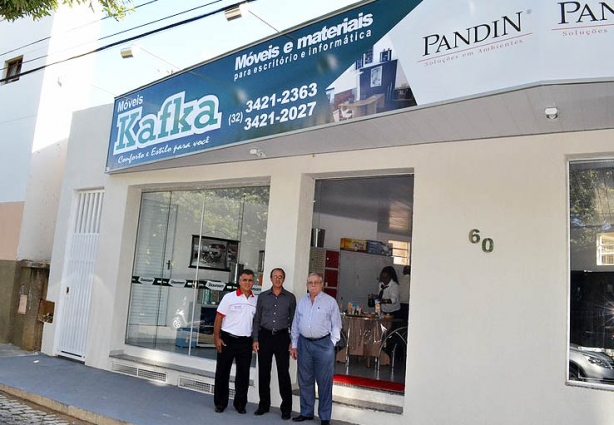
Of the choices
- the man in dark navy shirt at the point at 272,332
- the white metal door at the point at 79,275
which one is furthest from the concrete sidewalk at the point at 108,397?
the white metal door at the point at 79,275

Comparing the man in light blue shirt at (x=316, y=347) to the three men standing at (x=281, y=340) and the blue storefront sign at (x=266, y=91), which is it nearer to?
the three men standing at (x=281, y=340)

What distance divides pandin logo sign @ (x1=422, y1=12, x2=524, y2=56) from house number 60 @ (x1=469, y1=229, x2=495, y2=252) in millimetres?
2156

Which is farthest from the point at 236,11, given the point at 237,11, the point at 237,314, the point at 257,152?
the point at 237,314

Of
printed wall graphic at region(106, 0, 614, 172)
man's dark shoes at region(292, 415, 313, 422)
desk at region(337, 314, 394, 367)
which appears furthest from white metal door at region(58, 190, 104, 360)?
man's dark shoes at region(292, 415, 313, 422)

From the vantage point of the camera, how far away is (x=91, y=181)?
1052 cm

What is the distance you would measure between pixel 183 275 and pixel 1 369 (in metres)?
3.27

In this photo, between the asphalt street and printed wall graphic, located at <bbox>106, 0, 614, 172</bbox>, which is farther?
the asphalt street

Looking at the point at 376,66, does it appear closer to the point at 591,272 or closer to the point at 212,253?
the point at 591,272

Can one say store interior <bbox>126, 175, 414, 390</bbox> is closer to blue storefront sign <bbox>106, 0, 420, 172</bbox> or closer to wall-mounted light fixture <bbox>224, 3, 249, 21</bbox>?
blue storefront sign <bbox>106, 0, 420, 172</bbox>

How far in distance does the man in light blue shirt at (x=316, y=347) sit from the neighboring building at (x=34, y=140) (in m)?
7.18

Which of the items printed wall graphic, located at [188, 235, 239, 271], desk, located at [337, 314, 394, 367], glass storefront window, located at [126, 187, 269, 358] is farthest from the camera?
desk, located at [337, 314, 394, 367]

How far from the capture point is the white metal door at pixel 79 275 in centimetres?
1012

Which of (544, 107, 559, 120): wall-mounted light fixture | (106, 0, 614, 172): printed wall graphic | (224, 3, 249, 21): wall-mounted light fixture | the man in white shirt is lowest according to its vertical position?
the man in white shirt

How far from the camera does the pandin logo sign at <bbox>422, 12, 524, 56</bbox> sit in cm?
418
